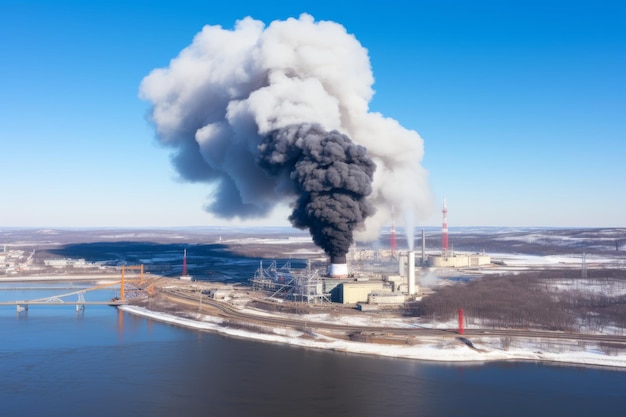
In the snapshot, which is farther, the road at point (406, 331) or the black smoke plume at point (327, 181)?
the black smoke plume at point (327, 181)

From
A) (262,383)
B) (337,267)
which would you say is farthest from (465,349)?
(337,267)

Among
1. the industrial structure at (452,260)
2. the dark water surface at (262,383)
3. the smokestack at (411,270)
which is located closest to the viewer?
the dark water surface at (262,383)

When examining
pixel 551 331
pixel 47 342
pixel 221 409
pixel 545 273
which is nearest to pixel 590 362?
pixel 551 331

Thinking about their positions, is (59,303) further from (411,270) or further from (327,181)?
(411,270)

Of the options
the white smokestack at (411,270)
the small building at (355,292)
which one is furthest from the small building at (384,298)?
the white smokestack at (411,270)

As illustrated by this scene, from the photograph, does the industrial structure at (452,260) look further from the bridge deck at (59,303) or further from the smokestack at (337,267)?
the bridge deck at (59,303)
